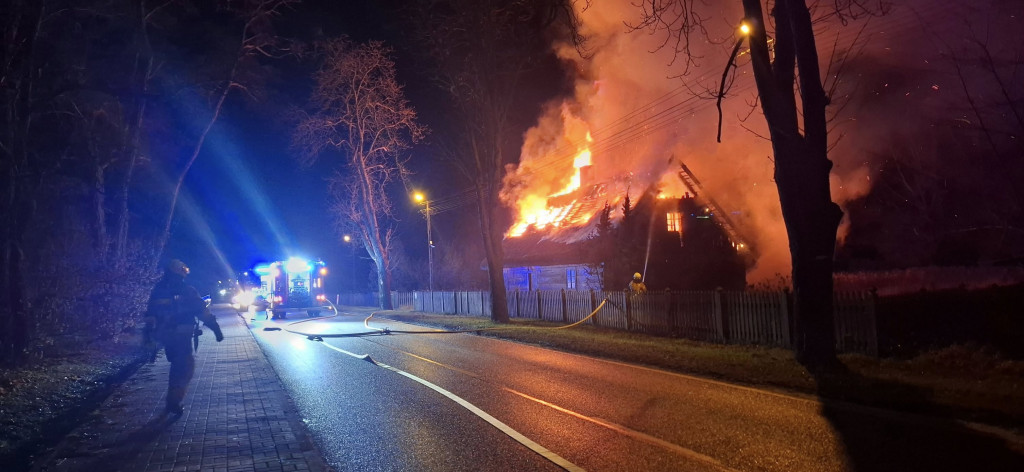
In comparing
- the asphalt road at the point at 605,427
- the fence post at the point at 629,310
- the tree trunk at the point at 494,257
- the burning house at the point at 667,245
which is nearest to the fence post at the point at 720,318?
the fence post at the point at 629,310

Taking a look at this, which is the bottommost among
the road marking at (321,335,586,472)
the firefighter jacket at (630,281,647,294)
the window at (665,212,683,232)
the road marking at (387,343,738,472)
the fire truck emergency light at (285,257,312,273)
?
the road marking at (387,343,738,472)

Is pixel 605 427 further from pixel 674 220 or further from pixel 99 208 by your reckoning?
pixel 99 208

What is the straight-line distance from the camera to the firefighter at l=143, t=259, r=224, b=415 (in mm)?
9336

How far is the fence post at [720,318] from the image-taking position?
637 inches

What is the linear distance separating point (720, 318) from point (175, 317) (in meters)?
11.9

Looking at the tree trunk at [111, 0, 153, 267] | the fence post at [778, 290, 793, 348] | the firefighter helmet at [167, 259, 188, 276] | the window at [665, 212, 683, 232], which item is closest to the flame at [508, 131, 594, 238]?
the window at [665, 212, 683, 232]

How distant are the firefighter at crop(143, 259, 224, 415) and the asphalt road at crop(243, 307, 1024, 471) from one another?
1690 millimetres

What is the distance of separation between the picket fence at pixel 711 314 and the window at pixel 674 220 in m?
4.49

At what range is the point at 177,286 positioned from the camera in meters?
9.48

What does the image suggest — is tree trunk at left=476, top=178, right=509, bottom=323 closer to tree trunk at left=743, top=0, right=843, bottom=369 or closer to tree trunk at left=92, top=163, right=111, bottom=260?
tree trunk at left=92, top=163, right=111, bottom=260

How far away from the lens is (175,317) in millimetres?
9445

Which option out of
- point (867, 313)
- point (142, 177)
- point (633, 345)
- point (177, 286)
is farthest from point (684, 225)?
point (142, 177)

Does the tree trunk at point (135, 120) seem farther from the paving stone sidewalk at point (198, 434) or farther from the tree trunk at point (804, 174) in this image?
the tree trunk at point (804, 174)

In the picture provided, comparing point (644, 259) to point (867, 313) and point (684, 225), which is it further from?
point (867, 313)
